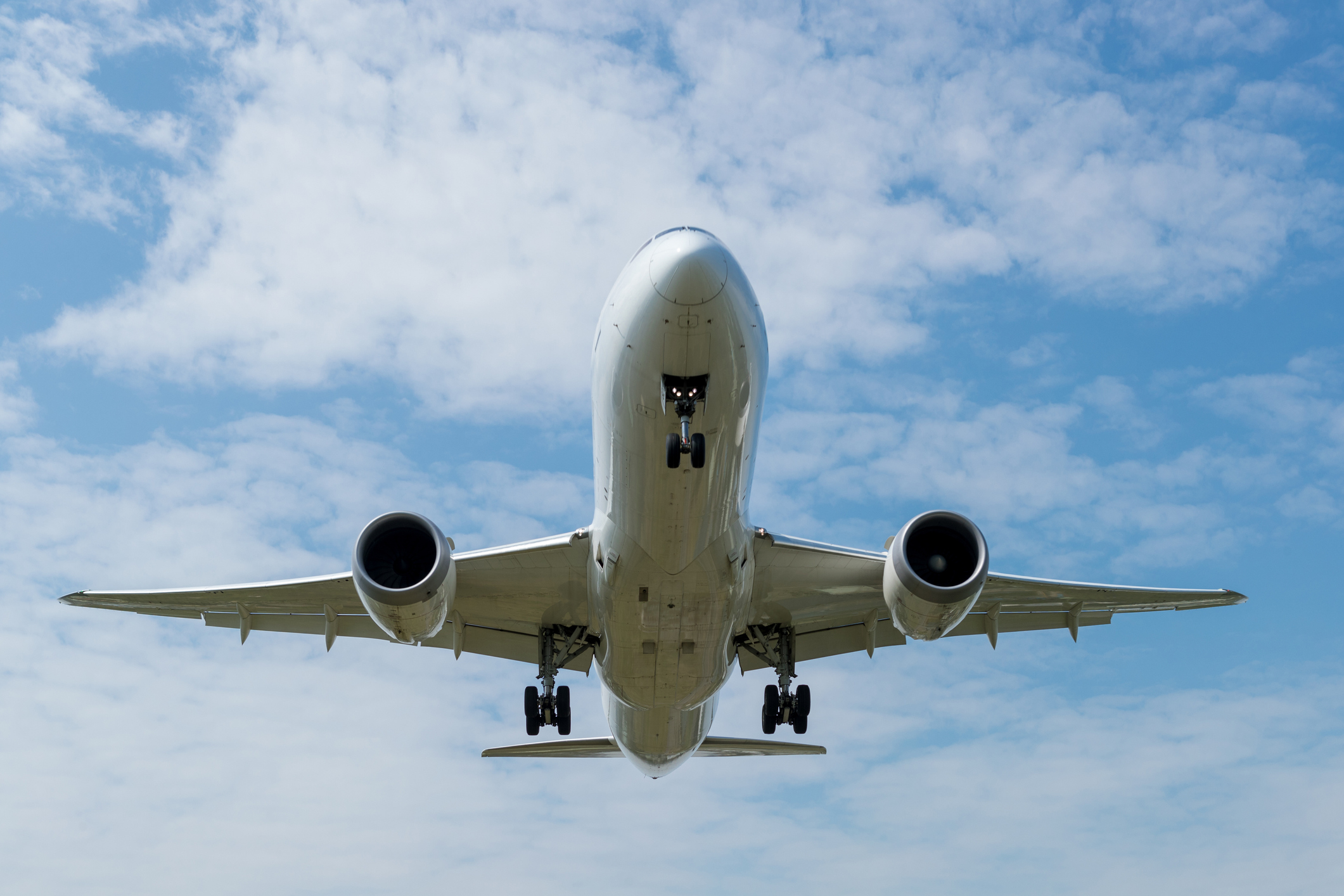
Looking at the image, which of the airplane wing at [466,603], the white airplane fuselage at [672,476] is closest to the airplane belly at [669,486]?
the white airplane fuselage at [672,476]

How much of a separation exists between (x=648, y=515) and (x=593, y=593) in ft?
9.74

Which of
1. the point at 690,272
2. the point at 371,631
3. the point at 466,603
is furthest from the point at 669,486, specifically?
the point at 371,631

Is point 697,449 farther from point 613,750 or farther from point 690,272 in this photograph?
point 613,750

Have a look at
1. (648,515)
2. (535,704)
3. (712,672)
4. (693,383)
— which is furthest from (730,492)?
(535,704)

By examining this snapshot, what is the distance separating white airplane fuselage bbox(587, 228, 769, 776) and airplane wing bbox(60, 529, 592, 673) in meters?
0.75

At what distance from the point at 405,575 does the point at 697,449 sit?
537cm

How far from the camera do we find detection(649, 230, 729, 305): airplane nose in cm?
1276

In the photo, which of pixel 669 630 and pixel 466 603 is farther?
pixel 466 603

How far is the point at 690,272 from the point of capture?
12.7 m

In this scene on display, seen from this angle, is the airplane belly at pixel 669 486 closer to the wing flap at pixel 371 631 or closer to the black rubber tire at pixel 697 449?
the black rubber tire at pixel 697 449

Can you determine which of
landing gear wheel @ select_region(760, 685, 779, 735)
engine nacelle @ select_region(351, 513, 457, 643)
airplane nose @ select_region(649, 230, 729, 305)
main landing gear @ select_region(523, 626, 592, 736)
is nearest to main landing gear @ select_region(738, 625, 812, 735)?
landing gear wheel @ select_region(760, 685, 779, 735)

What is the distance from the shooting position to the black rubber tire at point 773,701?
2084 centimetres

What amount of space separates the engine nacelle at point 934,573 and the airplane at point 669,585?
1.2 inches

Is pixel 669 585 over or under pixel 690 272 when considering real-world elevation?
under
